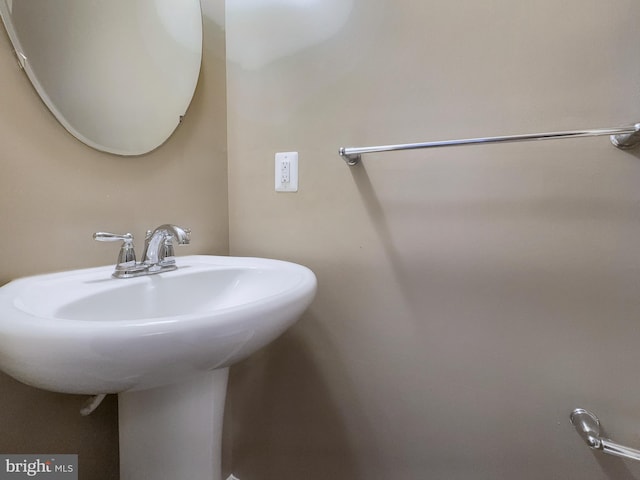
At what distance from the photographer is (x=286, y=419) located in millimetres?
917

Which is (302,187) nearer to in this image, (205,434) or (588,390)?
(205,434)

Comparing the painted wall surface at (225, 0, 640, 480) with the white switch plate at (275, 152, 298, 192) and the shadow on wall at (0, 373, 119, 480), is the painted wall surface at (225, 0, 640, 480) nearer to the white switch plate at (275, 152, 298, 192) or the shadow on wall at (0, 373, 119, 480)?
the white switch plate at (275, 152, 298, 192)

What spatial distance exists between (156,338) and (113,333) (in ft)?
0.14

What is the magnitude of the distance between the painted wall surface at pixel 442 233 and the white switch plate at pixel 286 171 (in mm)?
29

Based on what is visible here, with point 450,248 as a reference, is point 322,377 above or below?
below

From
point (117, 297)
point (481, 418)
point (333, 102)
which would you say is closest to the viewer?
point (117, 297)

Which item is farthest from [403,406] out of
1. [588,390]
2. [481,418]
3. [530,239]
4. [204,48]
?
[204,48]

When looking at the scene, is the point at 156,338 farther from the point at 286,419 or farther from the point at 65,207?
the point at 286,419

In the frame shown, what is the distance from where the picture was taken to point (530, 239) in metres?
0.64

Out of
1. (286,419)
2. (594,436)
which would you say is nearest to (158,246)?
(286,419)

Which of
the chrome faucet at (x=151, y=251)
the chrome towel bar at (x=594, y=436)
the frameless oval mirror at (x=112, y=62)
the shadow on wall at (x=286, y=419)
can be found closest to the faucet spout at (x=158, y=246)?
the chrome faucet at (x=151, y=251)

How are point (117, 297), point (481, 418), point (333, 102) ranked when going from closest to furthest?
point (117, 297)
point (481, 418)
point (333, 102)

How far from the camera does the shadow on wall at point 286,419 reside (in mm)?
860

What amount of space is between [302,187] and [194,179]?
32cm
